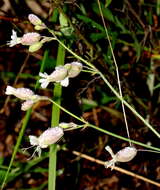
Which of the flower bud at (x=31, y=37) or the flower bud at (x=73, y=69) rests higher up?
the flower bud at (x=31, y=37)

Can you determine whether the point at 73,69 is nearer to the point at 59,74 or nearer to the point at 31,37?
the point at 59,74

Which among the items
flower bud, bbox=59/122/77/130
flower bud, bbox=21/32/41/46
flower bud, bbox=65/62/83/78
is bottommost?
flower bud, bbox=59/122/77/130

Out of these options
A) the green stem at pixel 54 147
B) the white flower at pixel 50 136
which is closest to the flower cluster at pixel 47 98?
the white flower at pixel 50 136

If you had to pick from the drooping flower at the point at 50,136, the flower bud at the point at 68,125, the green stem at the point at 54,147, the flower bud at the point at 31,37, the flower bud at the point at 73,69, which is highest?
the flower bud at the point at 31,37

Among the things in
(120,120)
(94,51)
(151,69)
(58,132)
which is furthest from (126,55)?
(58,132)

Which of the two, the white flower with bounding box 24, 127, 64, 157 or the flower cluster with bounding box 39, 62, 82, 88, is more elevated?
the flower cluster with bounding box 39, 62, 82, 88

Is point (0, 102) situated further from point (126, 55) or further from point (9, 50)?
point (126, 55)

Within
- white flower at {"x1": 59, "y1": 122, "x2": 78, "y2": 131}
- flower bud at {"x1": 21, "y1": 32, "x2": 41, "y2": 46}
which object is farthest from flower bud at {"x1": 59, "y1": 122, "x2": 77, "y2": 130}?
flower bud at {"x1": 21, "y1": 32, "x2": 41, "y2": 46}

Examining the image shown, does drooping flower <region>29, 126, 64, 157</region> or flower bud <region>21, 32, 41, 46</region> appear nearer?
drooping flower <region>29, 126, 64, 157</region>

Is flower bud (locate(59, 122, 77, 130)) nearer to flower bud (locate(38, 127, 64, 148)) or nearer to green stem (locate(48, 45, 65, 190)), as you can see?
flower bud (locate(38, 127, 64, 148))

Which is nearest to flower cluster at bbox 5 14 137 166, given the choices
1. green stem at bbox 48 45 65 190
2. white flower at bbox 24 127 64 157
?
white flower at bbox 24 127 64 157

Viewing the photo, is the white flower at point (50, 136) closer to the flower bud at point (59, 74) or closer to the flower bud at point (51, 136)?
the flower bud at point (51, 136)
